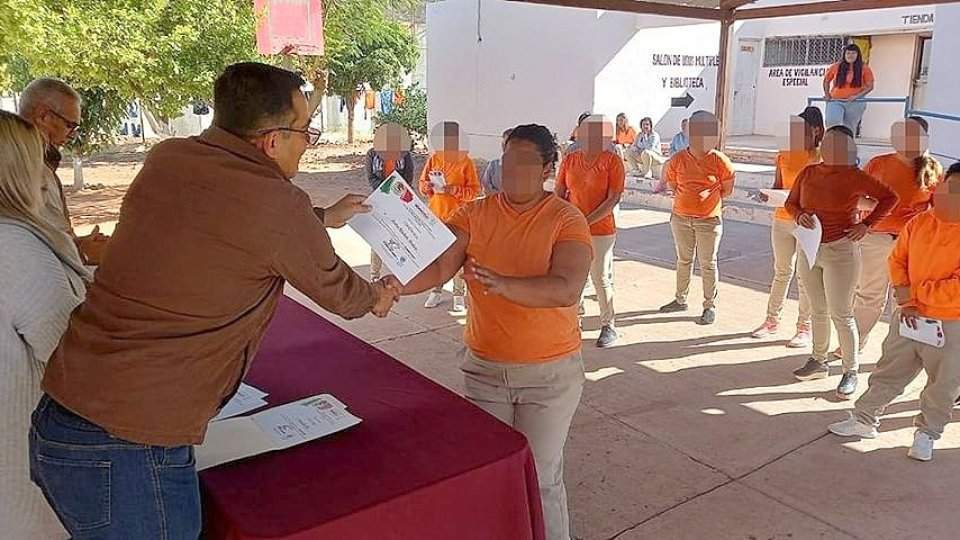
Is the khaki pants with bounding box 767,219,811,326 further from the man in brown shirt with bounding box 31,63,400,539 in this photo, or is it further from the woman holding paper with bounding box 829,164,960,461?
the man in brown shirt with bounding box 31,63,400,539

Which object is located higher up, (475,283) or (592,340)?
(475,283)

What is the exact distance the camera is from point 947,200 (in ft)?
11.6

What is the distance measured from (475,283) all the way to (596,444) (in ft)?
5.94

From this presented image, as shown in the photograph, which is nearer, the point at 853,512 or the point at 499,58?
the point at 853,512

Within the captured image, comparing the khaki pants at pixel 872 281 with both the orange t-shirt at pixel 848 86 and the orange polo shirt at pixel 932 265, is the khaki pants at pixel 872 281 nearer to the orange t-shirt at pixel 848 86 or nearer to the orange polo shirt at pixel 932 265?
the orange polo shirt at pixel 932 265

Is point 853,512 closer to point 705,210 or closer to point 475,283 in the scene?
point 475,283

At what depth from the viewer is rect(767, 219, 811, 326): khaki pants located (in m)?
5.35

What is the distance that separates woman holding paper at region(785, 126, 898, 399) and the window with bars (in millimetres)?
13520

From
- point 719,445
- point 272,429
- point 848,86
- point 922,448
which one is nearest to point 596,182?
point 719,445

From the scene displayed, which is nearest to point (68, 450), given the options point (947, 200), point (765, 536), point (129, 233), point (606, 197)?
point (129, 233)

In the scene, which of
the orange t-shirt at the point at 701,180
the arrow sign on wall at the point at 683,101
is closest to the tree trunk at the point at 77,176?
the arrow sign on wall at the point at 683,101

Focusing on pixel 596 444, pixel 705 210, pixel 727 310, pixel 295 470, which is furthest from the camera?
pixel 727 310

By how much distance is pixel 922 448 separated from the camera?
3.86 m

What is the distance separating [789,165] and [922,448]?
2109 mm
